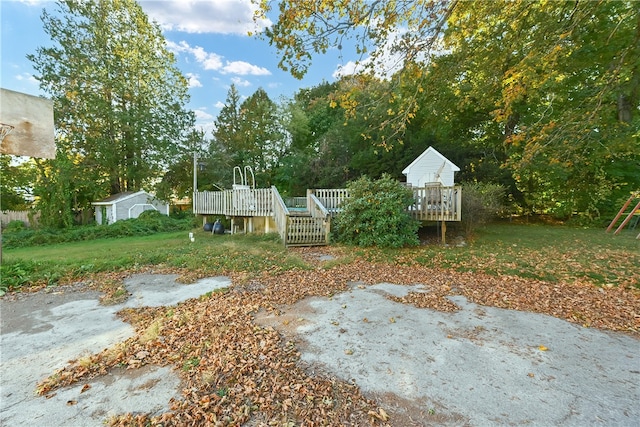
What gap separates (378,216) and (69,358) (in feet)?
22.7

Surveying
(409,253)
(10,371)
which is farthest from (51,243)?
(409,253)

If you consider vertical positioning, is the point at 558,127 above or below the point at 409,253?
above

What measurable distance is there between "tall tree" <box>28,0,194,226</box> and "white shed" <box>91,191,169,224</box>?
878 millimetres

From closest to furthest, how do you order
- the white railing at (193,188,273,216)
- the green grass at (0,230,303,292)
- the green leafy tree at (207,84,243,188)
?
1. the green grass at (0,230,303,292)
2. the white railing at (193,188,273,216)
3. the green leafy tree at (207,84,243,188)

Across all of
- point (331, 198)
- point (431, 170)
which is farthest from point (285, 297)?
point (431, 170)

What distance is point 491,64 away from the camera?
6.50 m

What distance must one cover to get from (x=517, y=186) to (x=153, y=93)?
84.9ft

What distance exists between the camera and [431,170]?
44.1 ft

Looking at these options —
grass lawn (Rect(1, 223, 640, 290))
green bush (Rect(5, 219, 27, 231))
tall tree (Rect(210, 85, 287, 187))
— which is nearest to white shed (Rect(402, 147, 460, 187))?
grass lawn (Rect(1, 223, 640, 290))

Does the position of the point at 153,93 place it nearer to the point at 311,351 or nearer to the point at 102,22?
the point at 102,22

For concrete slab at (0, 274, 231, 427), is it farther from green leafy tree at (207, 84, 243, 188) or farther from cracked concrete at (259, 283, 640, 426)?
green leafy tree at (207, 84, 243, 188)

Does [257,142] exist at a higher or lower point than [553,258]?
higher

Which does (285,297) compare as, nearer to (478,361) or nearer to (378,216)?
(478,361)

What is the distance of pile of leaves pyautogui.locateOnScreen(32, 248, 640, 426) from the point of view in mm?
2008
